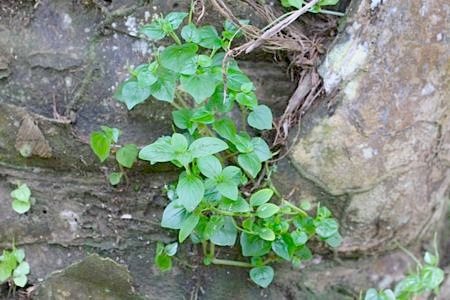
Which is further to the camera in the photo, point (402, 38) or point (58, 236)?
point (58, 236)

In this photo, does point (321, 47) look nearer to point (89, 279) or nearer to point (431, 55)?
point (431, 55)

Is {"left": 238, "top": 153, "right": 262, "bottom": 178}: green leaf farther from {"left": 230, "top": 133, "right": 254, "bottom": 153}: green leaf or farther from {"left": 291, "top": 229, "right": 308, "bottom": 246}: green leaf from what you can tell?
{"left": 291, "top": 229, "right": 308, "bottom": 246}: green leaf

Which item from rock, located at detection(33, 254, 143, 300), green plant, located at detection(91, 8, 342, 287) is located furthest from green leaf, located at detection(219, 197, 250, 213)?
rock, located at detection(33, 254, 143, 300)

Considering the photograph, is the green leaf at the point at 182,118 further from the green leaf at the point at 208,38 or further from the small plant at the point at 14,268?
the small plant at the point at 14,268

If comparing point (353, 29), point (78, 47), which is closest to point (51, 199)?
point (78, 47)

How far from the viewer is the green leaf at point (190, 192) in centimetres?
120

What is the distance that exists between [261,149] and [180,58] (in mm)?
274

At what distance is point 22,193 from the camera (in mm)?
1456

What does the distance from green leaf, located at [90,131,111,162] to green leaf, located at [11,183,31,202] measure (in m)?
0.22

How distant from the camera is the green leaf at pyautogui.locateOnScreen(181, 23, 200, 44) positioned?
1.29m

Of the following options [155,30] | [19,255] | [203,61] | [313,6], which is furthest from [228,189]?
[19,255]

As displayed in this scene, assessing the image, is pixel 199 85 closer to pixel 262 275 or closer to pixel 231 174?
pixel 231 174

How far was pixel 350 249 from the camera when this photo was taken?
1.55 meters

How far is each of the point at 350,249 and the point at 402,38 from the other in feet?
1.78
